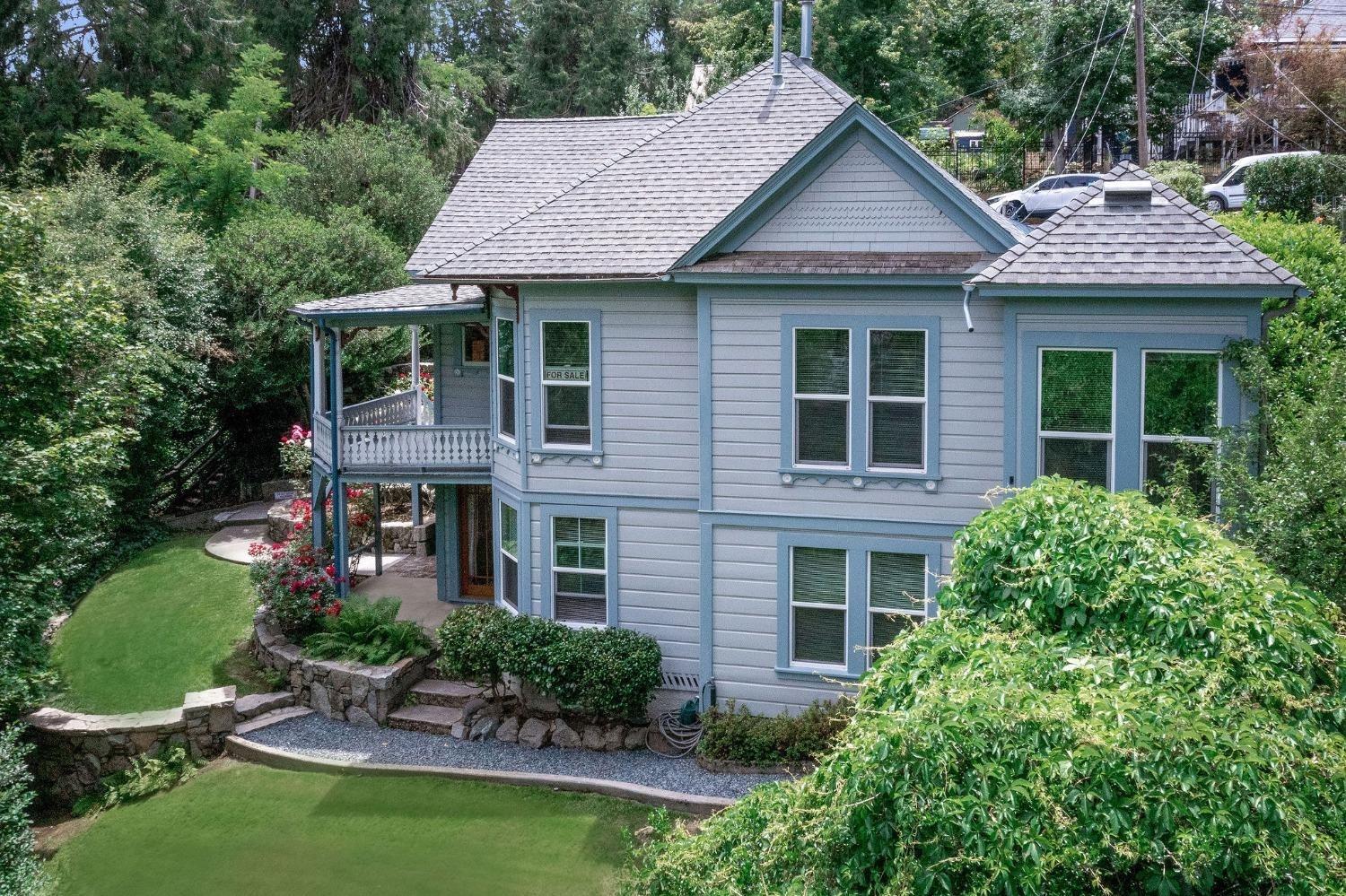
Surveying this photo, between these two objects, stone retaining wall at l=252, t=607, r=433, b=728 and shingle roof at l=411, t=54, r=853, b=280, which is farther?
stone retaining wall at l=252, t=607, r=433, b=728

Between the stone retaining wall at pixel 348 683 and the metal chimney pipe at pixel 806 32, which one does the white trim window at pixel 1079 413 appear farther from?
the stone retaining wall at pixel 348 683

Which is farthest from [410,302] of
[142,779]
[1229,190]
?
[1229,190]

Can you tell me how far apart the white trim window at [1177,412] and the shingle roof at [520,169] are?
10.1 meters

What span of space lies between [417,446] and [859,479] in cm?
795

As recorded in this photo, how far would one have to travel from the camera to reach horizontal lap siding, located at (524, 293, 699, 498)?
17.6 metres

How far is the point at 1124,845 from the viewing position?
7.03 meters

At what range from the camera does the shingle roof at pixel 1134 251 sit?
14.1 m

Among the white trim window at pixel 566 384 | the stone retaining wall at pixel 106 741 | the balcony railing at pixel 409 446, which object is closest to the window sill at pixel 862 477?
the white trim window at pixel 566 384

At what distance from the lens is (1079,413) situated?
49.4 ft

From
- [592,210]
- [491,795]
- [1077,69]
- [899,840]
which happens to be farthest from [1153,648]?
[1077,69]

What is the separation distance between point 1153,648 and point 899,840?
97.3 inches

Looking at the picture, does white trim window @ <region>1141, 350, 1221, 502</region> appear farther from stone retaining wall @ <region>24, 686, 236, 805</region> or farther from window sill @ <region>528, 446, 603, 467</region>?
stone retaining wall @ <region>24, 686, 236, 805</region>

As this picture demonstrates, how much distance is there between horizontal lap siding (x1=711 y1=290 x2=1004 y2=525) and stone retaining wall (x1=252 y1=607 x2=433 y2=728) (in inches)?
234

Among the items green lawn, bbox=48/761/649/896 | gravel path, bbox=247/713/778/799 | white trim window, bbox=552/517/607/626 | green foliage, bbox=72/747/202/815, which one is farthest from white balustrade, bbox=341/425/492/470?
green foliage, bbox=72/747/202/815
